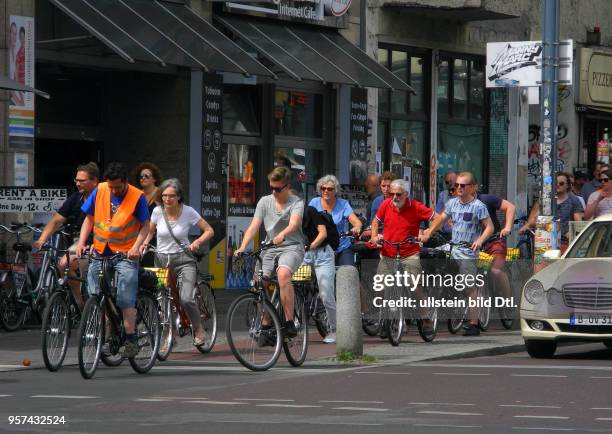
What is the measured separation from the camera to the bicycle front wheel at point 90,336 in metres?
13.6

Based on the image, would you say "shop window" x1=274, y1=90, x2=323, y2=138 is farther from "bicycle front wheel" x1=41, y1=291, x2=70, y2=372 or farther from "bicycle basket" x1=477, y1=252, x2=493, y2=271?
"bicycle front wheel" x1=41, y1=291, x2=70, y2=372

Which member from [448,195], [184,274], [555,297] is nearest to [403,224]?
[555,297]

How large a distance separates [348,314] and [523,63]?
6548 mm

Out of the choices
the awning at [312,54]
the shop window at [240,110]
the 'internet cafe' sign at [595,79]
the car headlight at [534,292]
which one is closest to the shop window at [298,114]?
the shop window at [240,110]

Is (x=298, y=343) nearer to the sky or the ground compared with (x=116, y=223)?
nearer to the ground

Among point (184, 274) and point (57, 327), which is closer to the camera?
point (57, 327)

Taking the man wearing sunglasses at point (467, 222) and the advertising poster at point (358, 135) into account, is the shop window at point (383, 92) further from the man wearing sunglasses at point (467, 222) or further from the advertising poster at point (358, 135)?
the man wearing sunglasses at point (467, 222)

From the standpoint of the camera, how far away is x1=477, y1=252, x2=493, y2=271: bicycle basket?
19016 mm

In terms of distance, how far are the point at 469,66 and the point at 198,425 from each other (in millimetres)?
21501

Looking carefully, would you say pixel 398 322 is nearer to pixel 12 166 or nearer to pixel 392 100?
pixel 12 166

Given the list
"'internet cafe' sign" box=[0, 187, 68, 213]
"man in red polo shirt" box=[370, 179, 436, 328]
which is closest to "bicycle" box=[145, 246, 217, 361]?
"man in red polo shirt" box=[370, 179, 436, 328]

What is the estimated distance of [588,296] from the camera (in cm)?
1603

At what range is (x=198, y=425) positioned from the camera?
411 inches

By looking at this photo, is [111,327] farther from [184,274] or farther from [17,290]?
[17,290]
